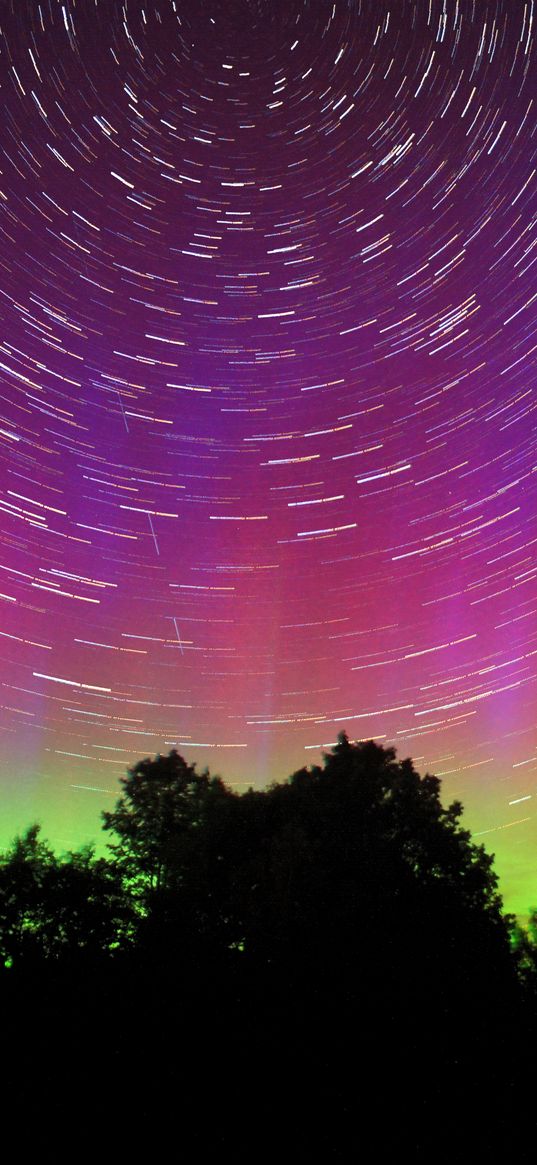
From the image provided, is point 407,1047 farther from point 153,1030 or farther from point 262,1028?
point 153,1030

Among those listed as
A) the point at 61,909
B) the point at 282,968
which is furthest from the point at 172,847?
the point at 282,968

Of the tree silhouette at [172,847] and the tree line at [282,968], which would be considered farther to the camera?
the tree silhouette at [172,847]

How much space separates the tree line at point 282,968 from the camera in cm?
876

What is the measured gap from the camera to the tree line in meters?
8.76

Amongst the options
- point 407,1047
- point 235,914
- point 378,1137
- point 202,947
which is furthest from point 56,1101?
point 235,914

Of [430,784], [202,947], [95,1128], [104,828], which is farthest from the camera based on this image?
[104,828]

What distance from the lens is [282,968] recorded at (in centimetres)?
1417

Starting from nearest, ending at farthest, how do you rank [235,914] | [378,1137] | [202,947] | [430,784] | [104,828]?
[378,1137] → [202,947] → [235,914] → [430,784] → [104,828]

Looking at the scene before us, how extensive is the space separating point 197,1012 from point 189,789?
15.4m

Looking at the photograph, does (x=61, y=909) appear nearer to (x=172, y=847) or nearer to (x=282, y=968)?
(x=172, y=847)

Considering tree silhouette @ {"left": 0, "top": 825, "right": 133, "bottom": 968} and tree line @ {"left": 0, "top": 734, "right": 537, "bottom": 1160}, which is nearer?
tree line @ {"left": 0, "top": 734, "right": 537, "bottom": 1160}

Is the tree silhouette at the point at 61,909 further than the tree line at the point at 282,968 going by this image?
Yes

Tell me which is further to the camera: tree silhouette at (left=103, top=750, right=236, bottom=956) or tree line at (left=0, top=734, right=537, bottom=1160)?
tree silhouette at (left=103, top=750, right=236, bottom=956)

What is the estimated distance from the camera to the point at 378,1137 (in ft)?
27.2
